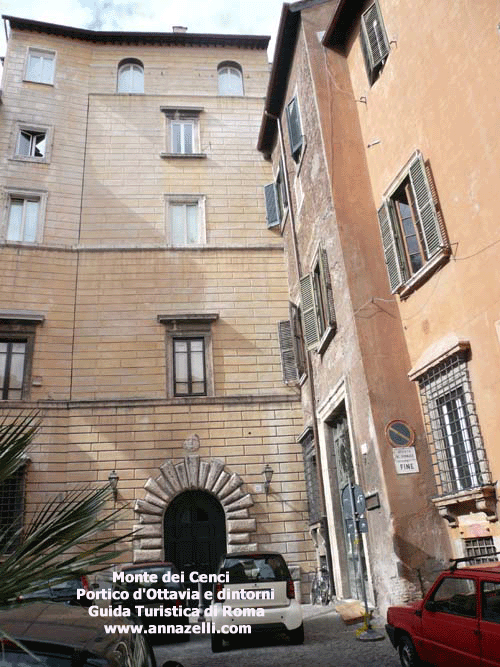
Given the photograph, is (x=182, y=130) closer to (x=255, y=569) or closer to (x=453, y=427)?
(x=453, y=427)

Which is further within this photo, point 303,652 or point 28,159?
point 28,159

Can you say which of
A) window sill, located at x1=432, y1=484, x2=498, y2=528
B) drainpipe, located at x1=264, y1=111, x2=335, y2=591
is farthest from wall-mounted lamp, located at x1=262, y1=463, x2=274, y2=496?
window sill, located at x1=432, y1=484, x2=498, y2=528

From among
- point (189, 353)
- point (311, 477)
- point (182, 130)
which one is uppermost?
point (182, 130)

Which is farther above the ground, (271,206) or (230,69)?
(230,69)

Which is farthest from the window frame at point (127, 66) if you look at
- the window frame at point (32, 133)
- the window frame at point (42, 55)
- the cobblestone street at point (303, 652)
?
the cobblestone street at point (303, 652)

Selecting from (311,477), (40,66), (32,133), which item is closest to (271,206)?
(32,133)

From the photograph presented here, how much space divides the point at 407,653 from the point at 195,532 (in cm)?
870

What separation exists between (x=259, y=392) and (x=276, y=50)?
350 inches

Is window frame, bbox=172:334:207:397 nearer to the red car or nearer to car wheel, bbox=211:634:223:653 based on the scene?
car wheel, bbox=211:634:223:653

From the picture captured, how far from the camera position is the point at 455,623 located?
16.2 ft

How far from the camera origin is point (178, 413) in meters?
14.6

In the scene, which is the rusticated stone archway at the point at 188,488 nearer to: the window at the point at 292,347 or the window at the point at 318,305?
the window at the point at 292,347

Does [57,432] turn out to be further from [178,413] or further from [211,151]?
[211,151]

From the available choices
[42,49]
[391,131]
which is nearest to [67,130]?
[42,49]
